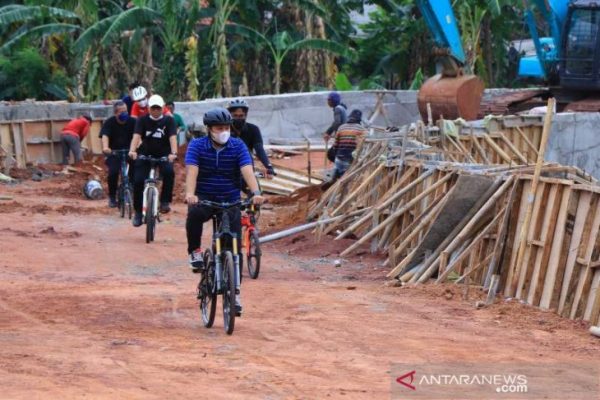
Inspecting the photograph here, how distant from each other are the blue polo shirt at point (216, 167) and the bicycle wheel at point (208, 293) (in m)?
0.50

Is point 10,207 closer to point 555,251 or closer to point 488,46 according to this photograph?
point 555,251

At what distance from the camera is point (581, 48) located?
28109 mm

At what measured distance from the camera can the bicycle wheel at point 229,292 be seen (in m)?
9.62

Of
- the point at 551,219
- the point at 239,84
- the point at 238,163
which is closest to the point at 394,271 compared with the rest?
the point at 551,219

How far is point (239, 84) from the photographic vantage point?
38875 millimetres

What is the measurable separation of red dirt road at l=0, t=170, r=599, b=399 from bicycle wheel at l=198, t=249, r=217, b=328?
6.0 inches

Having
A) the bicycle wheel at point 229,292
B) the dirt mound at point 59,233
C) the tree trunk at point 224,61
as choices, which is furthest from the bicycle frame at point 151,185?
the tree trunk at point 224,61

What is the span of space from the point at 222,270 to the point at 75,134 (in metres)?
17.5

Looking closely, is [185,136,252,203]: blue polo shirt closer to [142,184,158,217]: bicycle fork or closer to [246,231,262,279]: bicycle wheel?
[246,231,262,279]: bicycle wheel

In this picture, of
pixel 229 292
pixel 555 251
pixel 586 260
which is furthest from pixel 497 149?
pixel 229 292

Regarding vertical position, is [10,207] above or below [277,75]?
below

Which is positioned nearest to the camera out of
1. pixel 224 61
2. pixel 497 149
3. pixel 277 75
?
pixel 497 149

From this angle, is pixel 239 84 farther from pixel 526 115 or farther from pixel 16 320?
pixel 16 320

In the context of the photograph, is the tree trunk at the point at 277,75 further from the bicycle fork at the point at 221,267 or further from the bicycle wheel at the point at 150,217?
the bicycle fork at the point at 221,267
